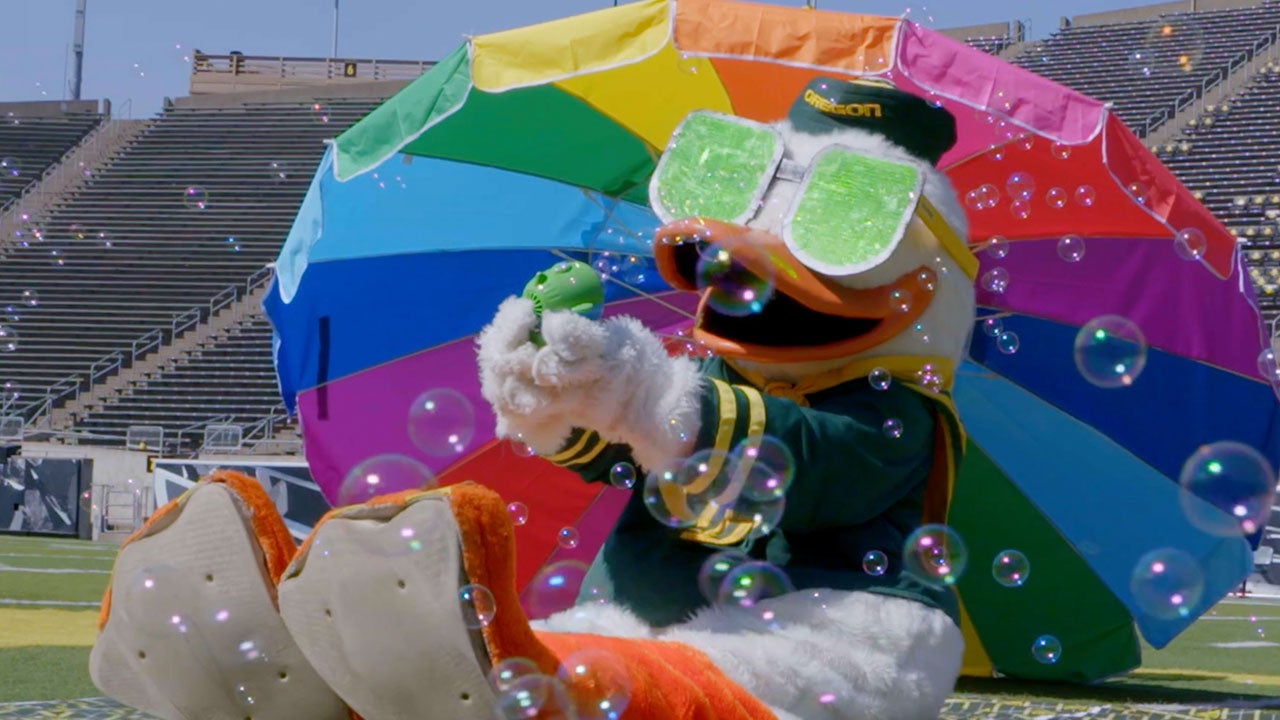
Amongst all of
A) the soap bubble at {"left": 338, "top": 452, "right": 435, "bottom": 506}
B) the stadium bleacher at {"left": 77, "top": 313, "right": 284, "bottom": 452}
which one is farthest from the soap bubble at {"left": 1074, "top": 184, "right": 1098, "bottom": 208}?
the stadium bleacher at {"left": 77, "top": 313, "right": 284, "bottom": 452}

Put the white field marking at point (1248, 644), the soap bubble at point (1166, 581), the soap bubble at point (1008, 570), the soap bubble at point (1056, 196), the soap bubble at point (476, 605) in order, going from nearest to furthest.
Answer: the soap bubble at point (476, 605) → the soap bubble at point (1008, 570) → the soap bubble at point (1056, 196) → the soap bubble at point (1166, 581) → the white field marking at point (1248, 644)

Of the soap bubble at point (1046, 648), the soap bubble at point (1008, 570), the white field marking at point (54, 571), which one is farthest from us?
the white field marking at point (54, 571)

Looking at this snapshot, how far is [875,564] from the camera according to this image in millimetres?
2498

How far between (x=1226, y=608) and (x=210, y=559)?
26.6 feet

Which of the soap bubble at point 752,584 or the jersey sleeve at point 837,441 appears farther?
the soap bubble at point 752,584

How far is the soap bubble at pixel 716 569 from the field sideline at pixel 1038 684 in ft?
4.99

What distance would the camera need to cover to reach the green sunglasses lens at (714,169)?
8.58ft

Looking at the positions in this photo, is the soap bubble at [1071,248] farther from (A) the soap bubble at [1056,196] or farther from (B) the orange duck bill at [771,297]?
(B) the orange duck bill at [771,297]

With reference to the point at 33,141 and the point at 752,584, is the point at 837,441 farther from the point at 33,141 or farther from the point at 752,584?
the point at 33,141

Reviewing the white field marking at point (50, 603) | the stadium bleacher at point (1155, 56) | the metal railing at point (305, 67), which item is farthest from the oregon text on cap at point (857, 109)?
the metal railing at point (305, 67)

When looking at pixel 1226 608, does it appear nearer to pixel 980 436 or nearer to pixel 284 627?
pixel 980 436

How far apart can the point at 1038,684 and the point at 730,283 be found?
8.26ft

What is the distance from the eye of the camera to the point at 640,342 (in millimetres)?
2160

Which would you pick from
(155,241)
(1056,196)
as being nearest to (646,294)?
(1056,196)
